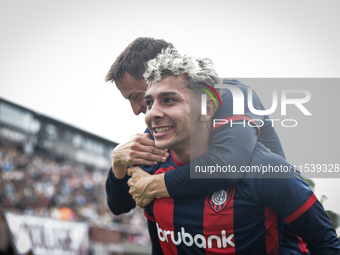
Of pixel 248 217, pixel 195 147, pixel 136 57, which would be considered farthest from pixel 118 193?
pixel 136 57

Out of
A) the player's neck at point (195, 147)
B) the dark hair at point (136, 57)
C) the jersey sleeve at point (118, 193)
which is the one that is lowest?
the jersey sleeve at point (118, 193)

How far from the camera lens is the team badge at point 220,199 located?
2.13 meters

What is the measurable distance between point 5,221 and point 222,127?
24.1 feet

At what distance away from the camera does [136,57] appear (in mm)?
3152

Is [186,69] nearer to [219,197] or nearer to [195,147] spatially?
[195,147]

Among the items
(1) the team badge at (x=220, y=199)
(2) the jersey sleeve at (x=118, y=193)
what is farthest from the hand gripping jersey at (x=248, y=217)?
(2) the jersey sleeve at (x=118, y=193)

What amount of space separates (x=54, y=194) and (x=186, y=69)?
1376 centimetres

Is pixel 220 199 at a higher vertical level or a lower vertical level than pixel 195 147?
lower

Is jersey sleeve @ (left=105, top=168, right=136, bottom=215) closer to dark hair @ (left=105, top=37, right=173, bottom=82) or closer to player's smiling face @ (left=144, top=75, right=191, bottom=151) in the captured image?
player's smiling face @ (left=144, top=75, right=191, bottom=151)

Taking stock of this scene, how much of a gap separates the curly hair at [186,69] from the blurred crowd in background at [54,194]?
30.8 ft

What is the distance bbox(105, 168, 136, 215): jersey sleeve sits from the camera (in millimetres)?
2671

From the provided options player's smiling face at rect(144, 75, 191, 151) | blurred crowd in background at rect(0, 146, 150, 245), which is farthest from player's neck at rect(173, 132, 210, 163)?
blurred crowd in background at rect(0, 146, 150, 245)

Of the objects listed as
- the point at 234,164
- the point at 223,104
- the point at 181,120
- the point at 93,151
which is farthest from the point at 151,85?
the point at 93,151

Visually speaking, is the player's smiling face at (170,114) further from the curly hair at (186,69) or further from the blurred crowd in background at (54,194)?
the blurred crowd in background at (54,194)
